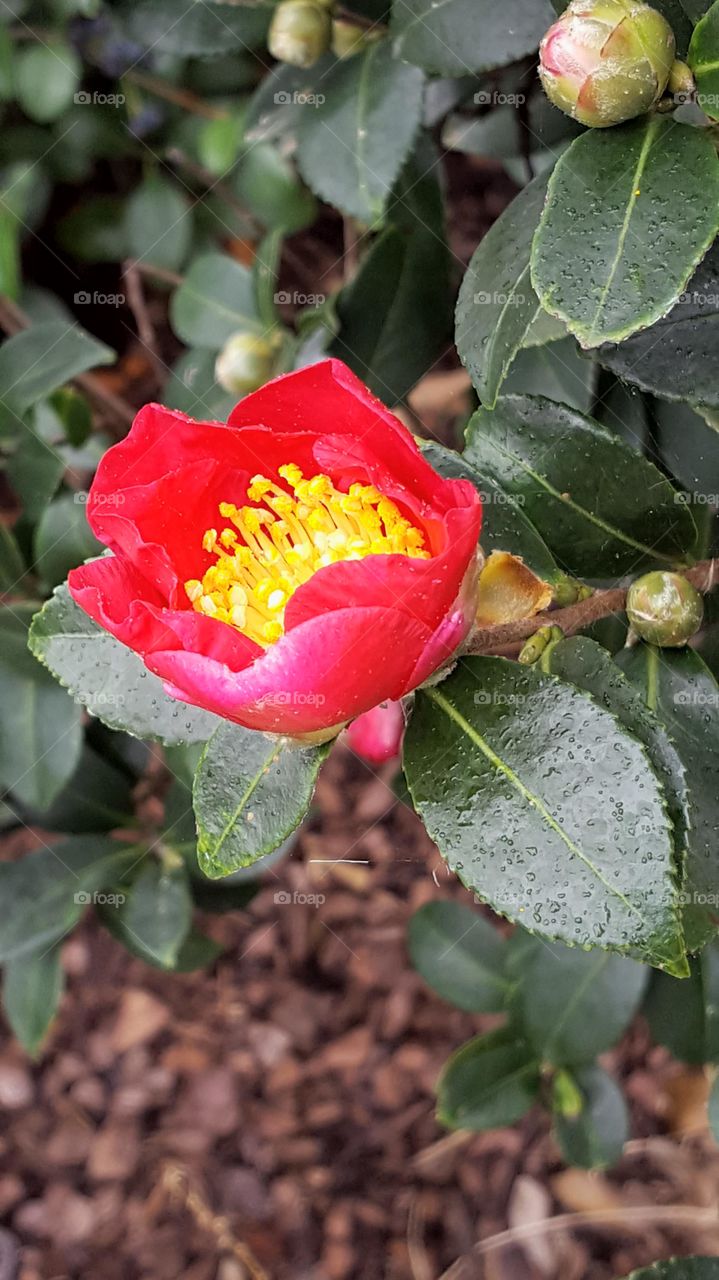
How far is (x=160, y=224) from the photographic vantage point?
173cm

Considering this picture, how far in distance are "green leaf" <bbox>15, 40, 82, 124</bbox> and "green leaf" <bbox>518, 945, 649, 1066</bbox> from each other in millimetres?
1279

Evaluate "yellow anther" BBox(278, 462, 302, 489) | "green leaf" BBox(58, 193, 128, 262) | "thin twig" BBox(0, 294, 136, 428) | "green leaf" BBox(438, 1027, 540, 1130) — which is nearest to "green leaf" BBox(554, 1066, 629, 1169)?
"green leaf" BBox(438, 1027, 540, 1130)

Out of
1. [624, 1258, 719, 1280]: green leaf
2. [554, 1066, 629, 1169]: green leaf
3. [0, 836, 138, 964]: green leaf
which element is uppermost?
[0, 836, 138, 964]: green leaf

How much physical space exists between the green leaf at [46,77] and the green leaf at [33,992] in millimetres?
1125

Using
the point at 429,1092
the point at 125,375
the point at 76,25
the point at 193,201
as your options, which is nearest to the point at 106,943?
the point at 429,1092

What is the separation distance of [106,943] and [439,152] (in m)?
1.25

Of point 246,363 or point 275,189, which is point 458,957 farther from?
point 275,189

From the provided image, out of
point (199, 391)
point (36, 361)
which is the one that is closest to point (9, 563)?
point (36, 361)

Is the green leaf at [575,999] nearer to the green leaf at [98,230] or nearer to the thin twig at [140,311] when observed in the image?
the thin twig at [140,311]

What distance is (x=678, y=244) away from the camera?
2.01 feet

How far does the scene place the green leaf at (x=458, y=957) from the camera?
1342 millimetres

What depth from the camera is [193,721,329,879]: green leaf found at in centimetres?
66

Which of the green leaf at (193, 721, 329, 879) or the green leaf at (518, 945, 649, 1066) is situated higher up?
the green leaf at (193, 721, 329, 879)

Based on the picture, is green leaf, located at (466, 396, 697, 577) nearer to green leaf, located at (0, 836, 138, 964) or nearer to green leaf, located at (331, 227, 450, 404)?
green leaf, located at (331, 227, 450, 404)
